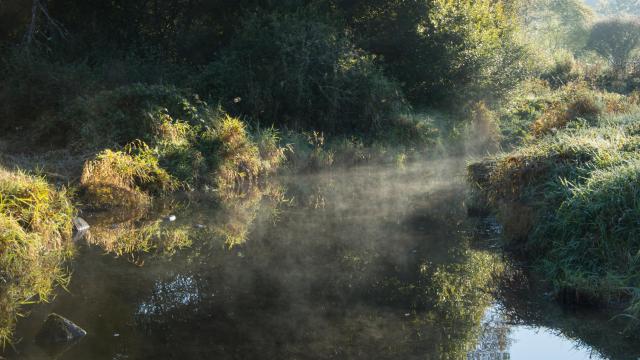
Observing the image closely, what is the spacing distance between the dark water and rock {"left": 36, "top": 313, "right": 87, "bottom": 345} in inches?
4.3

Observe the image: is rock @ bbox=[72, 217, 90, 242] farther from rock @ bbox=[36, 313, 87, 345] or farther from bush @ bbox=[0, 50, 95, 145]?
bush @ bbox=[0, 50, 95, 145]

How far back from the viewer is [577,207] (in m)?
7.90

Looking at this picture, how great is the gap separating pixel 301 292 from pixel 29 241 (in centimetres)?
318

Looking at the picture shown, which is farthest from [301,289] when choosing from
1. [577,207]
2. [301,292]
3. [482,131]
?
[482,131]

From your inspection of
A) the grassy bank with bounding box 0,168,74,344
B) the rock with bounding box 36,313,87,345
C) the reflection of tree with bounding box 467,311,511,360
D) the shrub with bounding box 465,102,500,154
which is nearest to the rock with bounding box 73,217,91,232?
the grassy bank with bounding box 0,168,74,344

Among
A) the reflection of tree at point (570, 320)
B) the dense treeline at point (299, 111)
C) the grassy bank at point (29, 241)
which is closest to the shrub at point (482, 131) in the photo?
the dense treeline at point (299, 111)

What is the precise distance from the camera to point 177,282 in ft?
25.1

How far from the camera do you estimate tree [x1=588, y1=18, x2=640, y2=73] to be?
34.4 metres

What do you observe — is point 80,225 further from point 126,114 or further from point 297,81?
point 297,81

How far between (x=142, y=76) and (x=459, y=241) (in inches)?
381

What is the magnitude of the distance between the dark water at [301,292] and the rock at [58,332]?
0.36 feet

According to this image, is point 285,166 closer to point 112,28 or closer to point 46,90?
point 46,90

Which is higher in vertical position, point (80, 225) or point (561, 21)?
point (80, 225)

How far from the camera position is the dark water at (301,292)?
6031 millimetres
